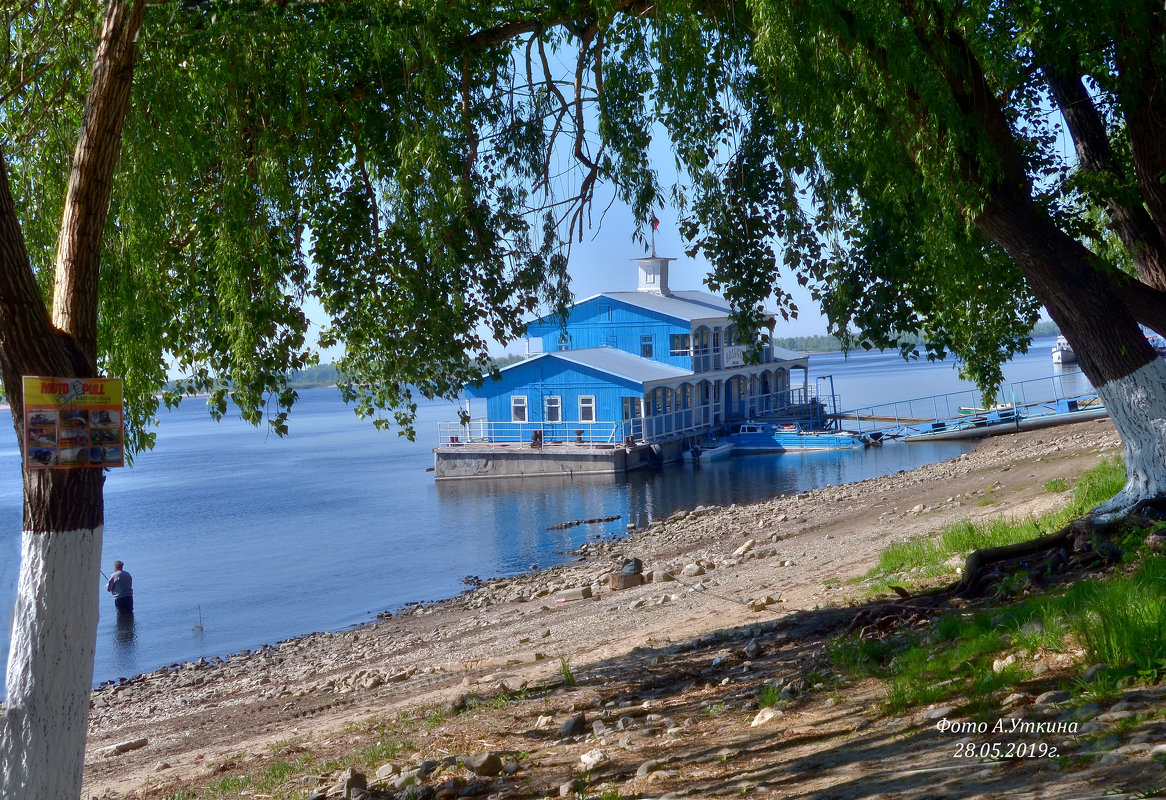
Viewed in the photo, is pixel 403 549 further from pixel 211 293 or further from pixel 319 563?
pixel 211 293

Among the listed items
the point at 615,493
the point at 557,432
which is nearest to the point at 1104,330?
the point at 615,493

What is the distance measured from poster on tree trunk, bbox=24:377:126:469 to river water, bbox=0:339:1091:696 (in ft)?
49.2

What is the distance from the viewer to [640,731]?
20.5 ft

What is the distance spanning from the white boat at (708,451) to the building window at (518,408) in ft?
25.9

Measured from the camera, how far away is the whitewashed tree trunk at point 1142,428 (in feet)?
24.7

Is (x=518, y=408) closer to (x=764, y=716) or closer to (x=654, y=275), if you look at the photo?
(x=654, y=275)

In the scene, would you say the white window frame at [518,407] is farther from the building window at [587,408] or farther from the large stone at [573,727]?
the large stone at [573,727]

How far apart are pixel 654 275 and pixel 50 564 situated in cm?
4742

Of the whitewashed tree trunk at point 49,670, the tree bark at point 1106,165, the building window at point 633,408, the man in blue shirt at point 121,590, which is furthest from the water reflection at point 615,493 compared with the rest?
the whitewashed tree trunk at point 49,670

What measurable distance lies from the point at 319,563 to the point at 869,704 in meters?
25.8

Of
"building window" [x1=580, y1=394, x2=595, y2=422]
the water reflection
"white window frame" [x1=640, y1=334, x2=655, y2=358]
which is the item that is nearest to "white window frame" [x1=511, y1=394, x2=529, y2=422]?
"building window" [x1=580, y1=394, x2=595, y2=422]

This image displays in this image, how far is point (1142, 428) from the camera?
7641 mm

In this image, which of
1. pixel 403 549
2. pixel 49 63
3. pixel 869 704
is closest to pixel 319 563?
pixel 403 549

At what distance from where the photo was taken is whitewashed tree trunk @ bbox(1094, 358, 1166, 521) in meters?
7.54
